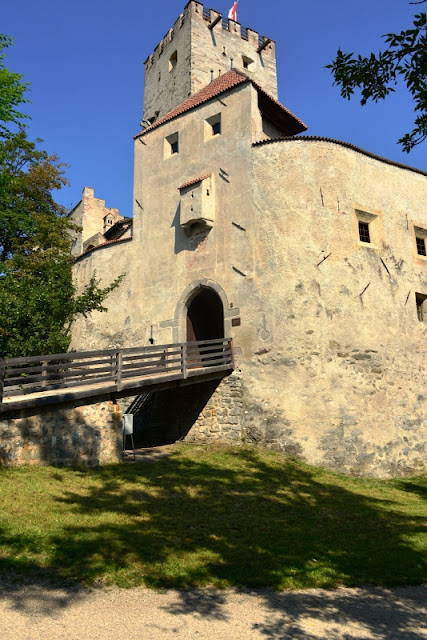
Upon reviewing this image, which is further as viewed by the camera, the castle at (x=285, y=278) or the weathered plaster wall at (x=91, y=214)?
the weathered plaster wall at (x=91, y=214)

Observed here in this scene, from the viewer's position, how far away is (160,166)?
62.8ft

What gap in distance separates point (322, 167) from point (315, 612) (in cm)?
1363

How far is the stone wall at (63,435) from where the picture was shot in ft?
33.2

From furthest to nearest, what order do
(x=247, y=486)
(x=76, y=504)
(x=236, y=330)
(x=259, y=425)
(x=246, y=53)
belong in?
(x=246, y=53) < (x=236, y=330) < (x=259, y=425) < (x=247, y=486) < (x=76, y=504)

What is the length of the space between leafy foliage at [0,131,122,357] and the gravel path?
39.3 feet

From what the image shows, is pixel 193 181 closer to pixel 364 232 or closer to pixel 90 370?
pixel 364 232

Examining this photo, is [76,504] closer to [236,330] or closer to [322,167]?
[236,330]

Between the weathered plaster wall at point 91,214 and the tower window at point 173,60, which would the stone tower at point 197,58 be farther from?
the weathered plaster wall at point 91,214

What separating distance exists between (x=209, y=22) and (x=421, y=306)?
19.6 m

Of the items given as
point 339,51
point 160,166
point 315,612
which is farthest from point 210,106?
point 315,612

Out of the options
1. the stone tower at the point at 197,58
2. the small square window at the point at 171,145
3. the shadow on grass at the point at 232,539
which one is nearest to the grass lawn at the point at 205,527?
the shadow on grass at the point at 232,539

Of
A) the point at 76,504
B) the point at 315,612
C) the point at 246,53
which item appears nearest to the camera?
the point at 315,612

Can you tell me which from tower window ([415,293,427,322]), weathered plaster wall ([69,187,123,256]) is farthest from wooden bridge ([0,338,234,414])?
weathered plaster wall ([69,187,123,256])

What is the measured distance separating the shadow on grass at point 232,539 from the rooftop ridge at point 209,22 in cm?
2478
